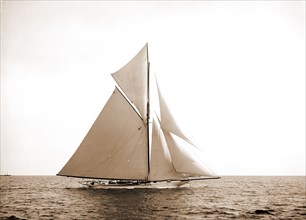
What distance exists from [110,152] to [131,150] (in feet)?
9.46

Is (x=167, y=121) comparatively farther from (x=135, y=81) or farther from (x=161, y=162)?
(x=135, y=81)

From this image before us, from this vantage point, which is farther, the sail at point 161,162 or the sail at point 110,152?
the sail at point 110,152

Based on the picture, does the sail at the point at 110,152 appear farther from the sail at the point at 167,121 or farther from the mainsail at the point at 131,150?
the sail at the point at 167,121

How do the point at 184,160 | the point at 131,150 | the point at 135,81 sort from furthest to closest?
the point at 135,81, the point at 131,150, the point at 184,160

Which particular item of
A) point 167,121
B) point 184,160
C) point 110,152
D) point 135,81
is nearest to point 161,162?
point 184,160

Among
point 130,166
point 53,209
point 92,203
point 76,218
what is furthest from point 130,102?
point 76,218

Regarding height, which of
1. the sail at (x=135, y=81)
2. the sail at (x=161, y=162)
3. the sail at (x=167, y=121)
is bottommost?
the sail at (x=161, y=162)

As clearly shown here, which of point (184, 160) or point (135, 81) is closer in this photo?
point (184, 160)

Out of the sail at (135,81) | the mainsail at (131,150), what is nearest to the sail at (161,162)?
the mainsail at (131,150)

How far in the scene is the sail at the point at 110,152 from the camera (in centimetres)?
4806

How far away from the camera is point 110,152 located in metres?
48.4

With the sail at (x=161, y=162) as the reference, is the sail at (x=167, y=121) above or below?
above

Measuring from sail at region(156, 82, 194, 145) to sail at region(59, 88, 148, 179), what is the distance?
4807 millimetres

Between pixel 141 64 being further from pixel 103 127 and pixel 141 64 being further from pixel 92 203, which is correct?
pixel 92 203
